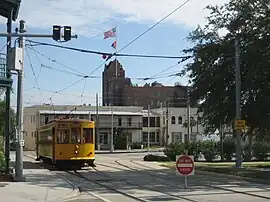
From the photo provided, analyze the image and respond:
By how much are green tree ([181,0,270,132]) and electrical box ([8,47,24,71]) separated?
39.6 feet

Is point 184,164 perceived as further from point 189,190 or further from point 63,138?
point 63,138

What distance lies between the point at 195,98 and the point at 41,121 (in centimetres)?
6496

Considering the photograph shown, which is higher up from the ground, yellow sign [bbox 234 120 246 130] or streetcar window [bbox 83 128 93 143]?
yellow sign [bbox 234 120 246 130]

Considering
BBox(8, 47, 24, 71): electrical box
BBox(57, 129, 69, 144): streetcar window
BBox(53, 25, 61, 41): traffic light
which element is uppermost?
BBox(53, 25, 61, 41): traffic light

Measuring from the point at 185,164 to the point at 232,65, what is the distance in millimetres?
11533

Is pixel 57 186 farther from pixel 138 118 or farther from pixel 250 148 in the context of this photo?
pixel 138 118

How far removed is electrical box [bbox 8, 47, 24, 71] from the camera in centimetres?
2175

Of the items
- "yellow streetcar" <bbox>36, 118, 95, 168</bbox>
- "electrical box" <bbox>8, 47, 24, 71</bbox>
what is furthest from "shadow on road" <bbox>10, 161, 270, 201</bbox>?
"yellow streetcar" <bbox>36, 118, 95, 168</bbox>

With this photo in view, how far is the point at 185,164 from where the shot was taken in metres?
20.6

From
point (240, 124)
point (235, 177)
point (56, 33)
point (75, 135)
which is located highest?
point (56, 33)

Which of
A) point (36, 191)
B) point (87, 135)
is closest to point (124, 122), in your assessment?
point (87, 135)

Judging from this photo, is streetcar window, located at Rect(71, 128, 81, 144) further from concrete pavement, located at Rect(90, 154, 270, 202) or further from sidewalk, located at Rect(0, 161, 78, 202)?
sidewalk, located at Rect(0, 161, 78, 202)

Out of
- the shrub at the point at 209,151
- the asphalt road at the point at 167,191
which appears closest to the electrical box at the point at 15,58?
the asphalt road at the point at 167,191

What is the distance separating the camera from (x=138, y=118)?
10094 cm
